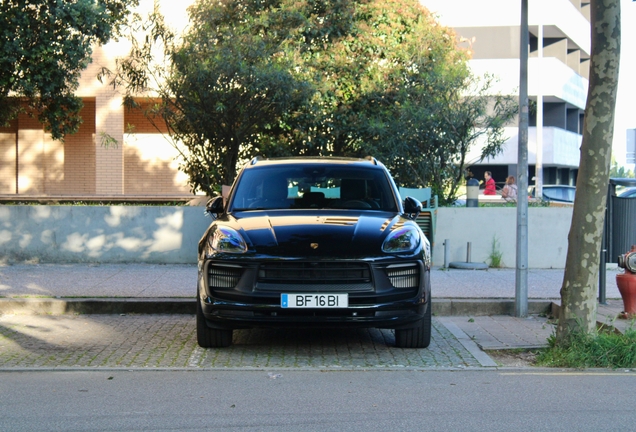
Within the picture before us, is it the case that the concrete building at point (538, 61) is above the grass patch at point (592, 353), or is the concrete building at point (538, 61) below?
above

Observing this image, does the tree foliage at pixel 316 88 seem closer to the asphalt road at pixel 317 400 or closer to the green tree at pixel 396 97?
the green tree at pixel 396 97

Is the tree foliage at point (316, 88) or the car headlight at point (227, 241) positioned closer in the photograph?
the car headlight at point (227, 241)

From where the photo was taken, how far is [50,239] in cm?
1338

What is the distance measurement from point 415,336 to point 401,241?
93 cm

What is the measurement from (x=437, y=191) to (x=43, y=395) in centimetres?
935

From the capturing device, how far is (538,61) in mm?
38375

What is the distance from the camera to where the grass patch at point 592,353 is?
23.6ft

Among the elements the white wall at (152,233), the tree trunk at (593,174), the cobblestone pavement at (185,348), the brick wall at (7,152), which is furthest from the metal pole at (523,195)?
the brick wall at (7,152)

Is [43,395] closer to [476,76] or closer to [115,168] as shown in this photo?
[476,76]

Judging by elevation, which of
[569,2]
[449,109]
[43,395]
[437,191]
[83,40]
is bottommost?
[43,395]

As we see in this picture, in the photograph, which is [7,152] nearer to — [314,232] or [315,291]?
[314,232]

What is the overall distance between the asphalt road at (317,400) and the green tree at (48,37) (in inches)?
296

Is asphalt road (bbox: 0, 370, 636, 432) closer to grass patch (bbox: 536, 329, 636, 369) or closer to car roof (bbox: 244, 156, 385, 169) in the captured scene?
grass patch (bbox: 536, 329, 636, 369)

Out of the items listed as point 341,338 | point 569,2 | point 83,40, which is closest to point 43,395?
point 341,338
